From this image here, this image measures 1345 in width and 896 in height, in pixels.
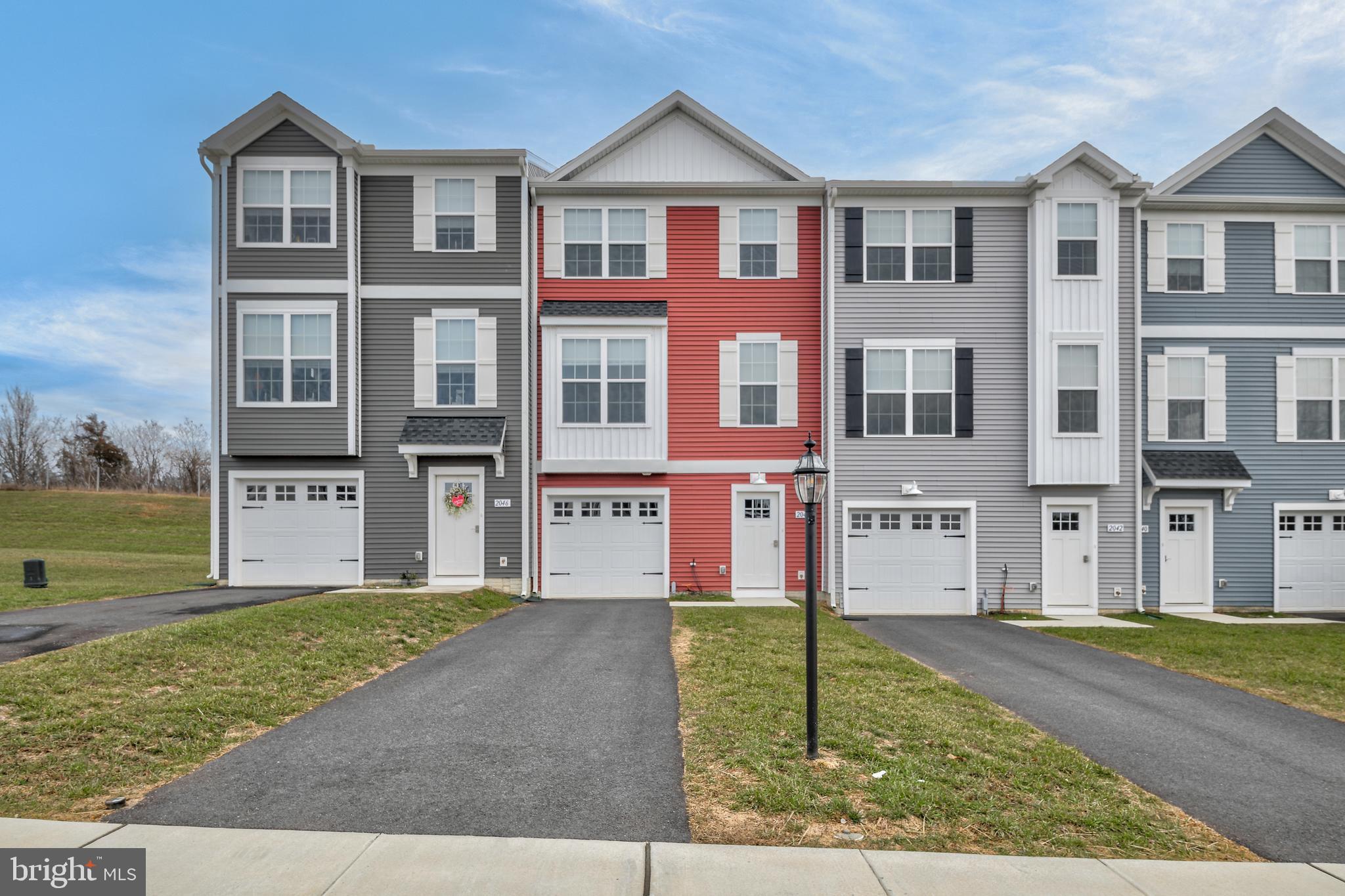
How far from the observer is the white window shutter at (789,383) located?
1484 centimetres

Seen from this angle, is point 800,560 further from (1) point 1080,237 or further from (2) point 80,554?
(2) point 80,554

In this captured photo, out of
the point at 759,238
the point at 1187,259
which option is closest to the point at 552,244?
the point at 759,238

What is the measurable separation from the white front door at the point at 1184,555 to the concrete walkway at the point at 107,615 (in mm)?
18081

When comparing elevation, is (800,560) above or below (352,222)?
below

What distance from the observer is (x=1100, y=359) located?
1417 centimetres

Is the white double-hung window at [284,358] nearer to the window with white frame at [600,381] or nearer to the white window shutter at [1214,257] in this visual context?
the window with white frame at [600,381]

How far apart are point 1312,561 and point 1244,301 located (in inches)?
235

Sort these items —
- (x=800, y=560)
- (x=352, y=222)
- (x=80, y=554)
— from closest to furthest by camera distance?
(x=352, y=222)
(x=800, y=560)
(x=80, y=554)

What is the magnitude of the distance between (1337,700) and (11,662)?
48.3 ft

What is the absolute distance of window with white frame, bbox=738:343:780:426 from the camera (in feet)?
48.7

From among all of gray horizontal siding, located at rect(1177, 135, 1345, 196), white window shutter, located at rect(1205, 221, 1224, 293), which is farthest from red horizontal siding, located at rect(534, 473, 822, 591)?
gray horizontal siding, located at rect(1177, 135, 1345, 196)

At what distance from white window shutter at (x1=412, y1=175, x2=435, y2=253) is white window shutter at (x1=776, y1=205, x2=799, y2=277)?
298 inches

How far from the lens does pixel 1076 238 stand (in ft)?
47.0

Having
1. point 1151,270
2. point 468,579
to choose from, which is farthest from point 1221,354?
point 468,579
